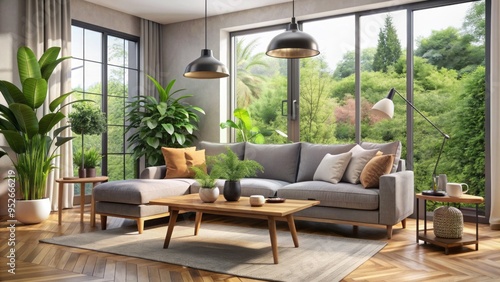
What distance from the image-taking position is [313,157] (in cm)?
461

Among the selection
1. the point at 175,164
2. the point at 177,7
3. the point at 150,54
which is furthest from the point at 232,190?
the point at 150,54

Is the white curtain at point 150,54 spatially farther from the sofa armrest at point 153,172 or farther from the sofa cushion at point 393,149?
the sofa cushion at point 393,149

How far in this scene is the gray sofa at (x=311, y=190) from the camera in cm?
365

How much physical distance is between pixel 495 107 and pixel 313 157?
71.1 inches

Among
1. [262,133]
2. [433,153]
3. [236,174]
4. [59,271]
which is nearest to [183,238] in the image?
[236,174]

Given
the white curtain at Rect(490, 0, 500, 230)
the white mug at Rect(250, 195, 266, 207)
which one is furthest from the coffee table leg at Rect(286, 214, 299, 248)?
the white curtain at Rect(490, 0, 500, 230)

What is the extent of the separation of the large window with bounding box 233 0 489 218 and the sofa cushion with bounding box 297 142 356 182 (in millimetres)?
633

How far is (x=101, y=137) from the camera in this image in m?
5.75

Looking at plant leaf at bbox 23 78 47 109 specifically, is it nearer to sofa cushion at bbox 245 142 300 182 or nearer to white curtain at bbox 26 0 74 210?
white curtain at bbox 26 0 74 210

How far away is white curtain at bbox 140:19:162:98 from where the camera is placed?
20.3 feet

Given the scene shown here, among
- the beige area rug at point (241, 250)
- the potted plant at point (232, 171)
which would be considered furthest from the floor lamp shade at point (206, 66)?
the beige area rug at point (241, 250)

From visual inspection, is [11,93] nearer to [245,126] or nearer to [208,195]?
[208,195]

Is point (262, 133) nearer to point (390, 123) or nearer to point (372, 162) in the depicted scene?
point (390, 123)

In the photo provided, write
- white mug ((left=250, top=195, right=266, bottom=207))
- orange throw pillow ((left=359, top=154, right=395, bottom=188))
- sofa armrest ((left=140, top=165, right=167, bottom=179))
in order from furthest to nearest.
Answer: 1. sofa armrest ((left=140, top=165, right=167, bottom=179))
2. orange throw pillow ((left=359, top=154, right=395, bottom=188))
3. white mug ((left=250, top=195, right=266, bottom=207))
